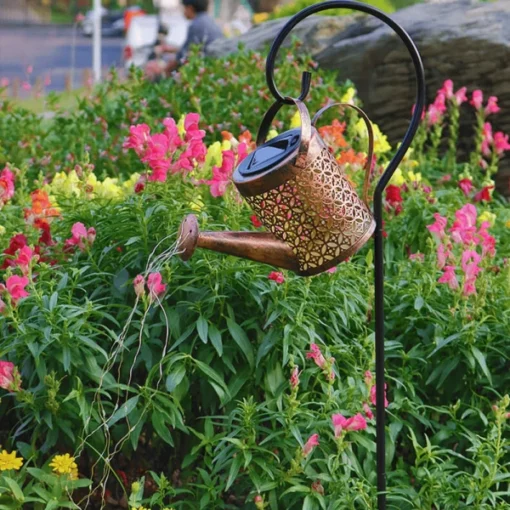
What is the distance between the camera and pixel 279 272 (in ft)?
11.0

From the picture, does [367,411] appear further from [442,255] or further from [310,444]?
[442,255]

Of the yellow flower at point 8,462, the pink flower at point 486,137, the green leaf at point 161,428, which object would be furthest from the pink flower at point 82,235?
the pink flower at point 486,137

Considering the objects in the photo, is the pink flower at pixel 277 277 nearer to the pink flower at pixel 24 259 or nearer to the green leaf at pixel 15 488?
the pink flower at pixel 24 259

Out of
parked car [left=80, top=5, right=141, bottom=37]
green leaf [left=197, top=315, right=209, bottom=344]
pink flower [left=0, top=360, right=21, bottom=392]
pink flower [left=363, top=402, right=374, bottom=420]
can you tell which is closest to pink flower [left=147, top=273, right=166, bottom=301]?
green leaf [left=197, top=315, right=209, bottom=344]

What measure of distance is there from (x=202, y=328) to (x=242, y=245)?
1.79ft

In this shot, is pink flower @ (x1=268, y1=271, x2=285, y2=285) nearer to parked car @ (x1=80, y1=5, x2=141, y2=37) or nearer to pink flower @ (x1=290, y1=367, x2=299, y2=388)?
pink flower @ (x1=290, y1=367, x2=299, y2=388)

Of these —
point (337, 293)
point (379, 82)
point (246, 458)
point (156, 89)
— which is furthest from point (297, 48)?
point (246, 458)

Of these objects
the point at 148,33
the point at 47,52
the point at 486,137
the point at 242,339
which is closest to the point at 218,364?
the point at 242,339

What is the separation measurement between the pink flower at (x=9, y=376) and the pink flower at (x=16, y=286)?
218 millimetres

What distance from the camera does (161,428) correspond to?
3.18 metres

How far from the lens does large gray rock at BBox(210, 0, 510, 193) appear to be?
22.4ft

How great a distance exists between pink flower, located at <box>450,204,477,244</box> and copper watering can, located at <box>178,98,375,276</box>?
1052mm

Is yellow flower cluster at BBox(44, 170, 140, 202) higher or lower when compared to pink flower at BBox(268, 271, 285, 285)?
lower

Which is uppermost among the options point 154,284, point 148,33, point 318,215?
point 318,215
